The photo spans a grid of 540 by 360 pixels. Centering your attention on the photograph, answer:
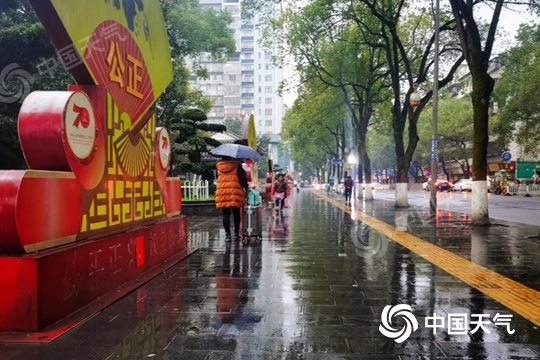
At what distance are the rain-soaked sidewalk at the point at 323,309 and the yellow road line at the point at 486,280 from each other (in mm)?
15

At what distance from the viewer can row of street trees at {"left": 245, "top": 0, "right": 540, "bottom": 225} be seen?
1257cm

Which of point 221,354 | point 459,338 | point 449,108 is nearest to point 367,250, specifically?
point 459,338

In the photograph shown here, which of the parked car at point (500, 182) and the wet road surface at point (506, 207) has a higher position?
the parked car at point (500, 182)

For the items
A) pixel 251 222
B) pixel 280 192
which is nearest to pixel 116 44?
pixel 251 222

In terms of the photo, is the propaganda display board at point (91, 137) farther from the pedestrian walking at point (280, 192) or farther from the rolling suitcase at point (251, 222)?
the pedestrian walking at point (280, 192)

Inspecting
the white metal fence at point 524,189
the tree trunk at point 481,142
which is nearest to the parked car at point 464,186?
the white metal fence at point 524,189

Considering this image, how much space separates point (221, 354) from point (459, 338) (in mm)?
2105

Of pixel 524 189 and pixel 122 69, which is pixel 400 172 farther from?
pixel 524 189

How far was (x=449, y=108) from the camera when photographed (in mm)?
47906

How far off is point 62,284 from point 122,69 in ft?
9.91

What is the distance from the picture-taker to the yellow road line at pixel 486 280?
4.77 meters

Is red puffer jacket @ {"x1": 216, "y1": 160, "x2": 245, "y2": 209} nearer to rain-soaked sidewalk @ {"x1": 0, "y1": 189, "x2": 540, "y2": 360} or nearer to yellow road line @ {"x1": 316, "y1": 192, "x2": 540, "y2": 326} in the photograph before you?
rain-soaked sidewalk @ {"x1": 0, "y1": 189, "x2": 540, "y2": 360}

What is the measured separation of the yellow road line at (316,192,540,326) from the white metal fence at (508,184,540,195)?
30.9m

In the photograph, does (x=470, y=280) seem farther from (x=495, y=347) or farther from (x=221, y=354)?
(x=221, y=354)
